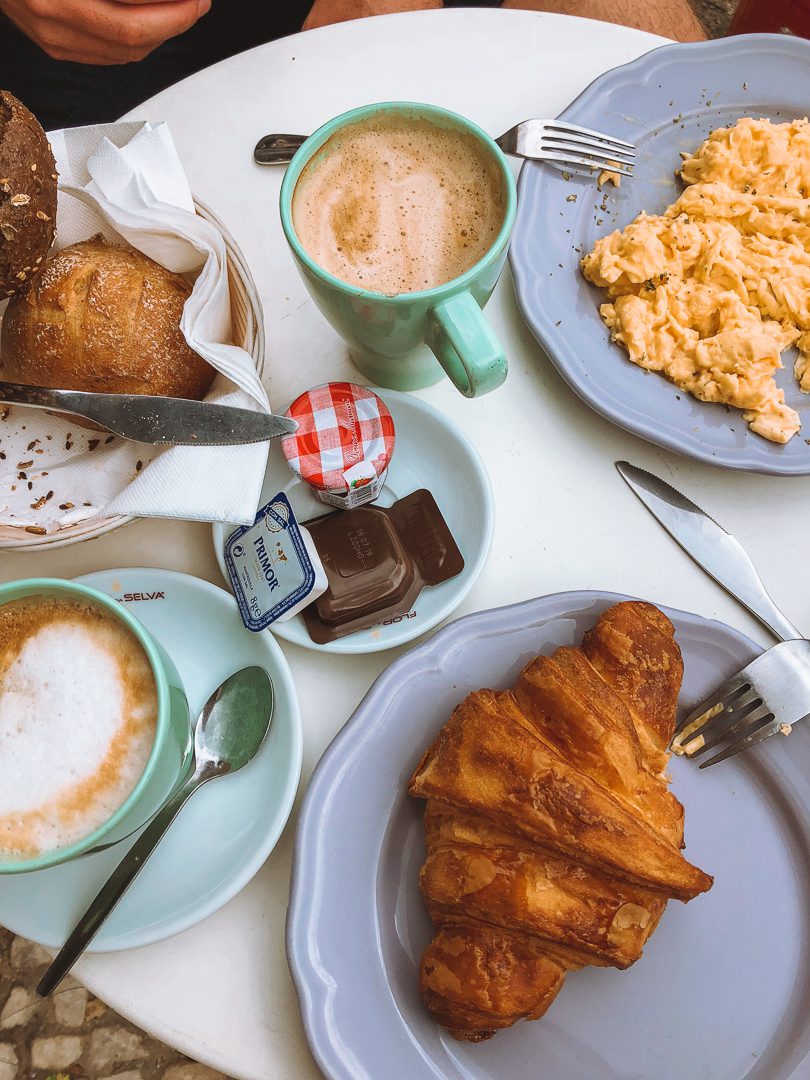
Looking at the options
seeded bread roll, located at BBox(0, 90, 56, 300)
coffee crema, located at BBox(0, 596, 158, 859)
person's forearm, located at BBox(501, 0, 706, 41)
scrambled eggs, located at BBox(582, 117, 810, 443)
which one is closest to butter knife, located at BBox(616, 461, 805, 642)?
scrambled eggs, located at BBox(582, 117, 810, 443)

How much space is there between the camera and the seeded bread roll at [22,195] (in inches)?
37.3

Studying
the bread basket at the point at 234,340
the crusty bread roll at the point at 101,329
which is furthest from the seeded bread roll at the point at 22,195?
the bread basket at the point at 234,340

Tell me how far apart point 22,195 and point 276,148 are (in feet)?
1.55

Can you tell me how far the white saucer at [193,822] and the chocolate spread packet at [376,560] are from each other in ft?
0.32

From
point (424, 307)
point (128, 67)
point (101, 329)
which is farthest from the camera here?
point (128, 67)

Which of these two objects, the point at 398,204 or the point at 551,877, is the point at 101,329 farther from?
the point at 551,877

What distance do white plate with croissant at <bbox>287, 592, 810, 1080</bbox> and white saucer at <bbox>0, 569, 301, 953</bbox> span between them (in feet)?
0.24

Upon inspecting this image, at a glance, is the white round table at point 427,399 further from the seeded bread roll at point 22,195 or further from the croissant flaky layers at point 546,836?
the seeded bread roll at point 22,195

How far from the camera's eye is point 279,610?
0.95 m

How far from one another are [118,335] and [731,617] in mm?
919

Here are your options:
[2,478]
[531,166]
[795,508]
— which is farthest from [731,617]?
[2,478]

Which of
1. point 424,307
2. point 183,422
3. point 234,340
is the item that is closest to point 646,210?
point 424,307

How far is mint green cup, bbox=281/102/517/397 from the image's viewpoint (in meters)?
0.87

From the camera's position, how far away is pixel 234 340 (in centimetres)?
109
